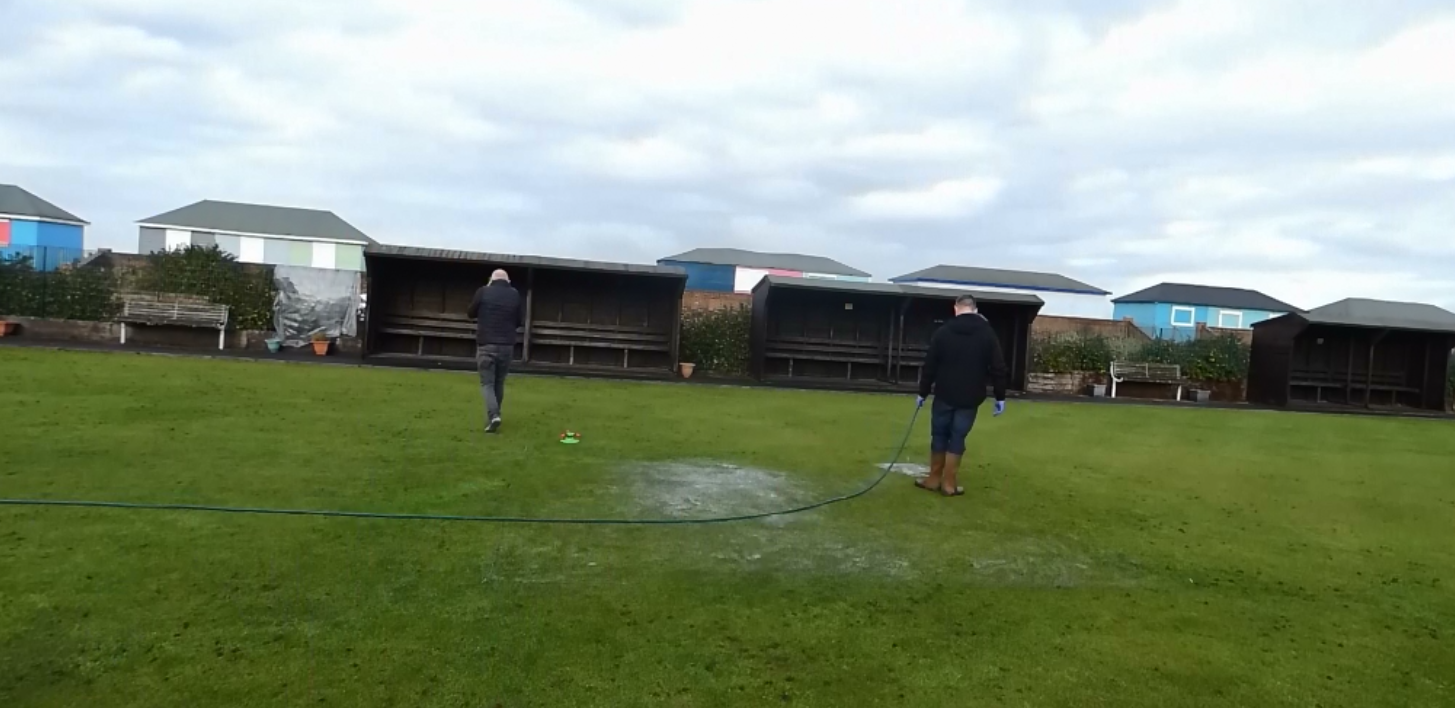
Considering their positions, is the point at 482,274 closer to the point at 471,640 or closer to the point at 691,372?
the point at 691,372

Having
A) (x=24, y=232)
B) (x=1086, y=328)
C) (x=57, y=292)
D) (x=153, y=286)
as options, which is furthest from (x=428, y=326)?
(x=24, y=232)

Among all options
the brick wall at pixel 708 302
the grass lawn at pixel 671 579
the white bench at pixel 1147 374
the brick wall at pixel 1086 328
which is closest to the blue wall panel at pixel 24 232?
the brick wall at pixel 708 302

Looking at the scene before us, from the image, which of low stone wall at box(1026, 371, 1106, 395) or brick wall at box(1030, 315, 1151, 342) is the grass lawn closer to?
low stone wall at box(1026, 371, 1106, 395)

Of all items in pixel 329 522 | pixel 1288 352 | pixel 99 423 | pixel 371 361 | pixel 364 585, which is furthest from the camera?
pixel 1288 352

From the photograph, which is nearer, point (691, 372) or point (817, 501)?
point (817, 501)

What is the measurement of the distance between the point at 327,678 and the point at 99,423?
6575mm

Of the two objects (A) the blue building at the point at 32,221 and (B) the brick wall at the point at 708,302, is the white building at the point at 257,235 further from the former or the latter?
(B) the brick wall at the point at 708,302

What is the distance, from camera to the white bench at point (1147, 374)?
21766mm

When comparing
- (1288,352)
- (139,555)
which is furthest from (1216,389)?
(139,555)

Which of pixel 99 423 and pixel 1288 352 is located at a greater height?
pixel 1288 352

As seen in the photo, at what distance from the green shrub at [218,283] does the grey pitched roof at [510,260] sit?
144 inches

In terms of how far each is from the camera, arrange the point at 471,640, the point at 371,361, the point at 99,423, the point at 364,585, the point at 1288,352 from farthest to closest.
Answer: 1. the point at 1288,352
2. the point at 371,361
3. the point at 99,423
4. the point at 364,585
5. the point at 471,640

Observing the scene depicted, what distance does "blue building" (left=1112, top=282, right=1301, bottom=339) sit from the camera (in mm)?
48844

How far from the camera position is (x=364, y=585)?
423 centimetres
